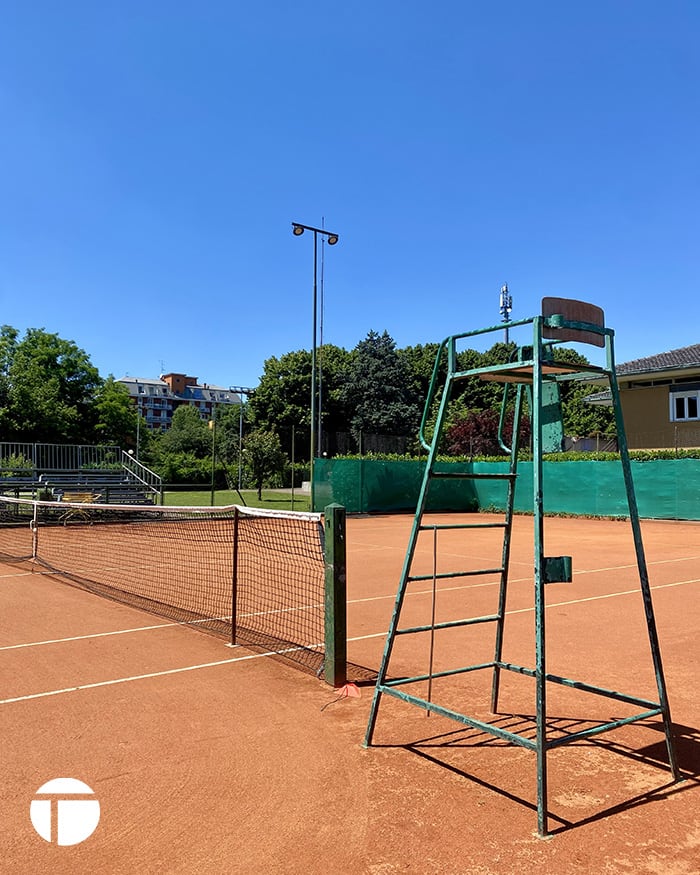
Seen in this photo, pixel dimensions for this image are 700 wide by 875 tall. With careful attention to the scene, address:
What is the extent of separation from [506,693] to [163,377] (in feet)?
552

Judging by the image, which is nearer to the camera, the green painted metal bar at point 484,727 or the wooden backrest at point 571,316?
the green painted metal bar at point 484,727

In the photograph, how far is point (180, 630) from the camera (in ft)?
24.6

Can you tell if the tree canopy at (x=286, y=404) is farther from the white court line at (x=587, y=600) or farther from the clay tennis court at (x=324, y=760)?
the clay tennis court at (x=324, y=760)

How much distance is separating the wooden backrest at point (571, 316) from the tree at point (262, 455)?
3550 centimetres

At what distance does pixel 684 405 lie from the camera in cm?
3375

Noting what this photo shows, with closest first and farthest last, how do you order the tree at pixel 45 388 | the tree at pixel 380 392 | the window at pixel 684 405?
the window at pixel 684 405, the tree at pixel 45 388, the tree at pixel 380 392

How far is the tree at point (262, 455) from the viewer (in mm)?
39406

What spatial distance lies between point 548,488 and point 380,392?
109 ft

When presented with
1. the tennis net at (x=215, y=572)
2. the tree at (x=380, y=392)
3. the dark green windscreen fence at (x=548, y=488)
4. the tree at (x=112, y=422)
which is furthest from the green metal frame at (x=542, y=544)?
the tree at (x=380, y=392)

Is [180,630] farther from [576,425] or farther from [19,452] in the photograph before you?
[576,425]

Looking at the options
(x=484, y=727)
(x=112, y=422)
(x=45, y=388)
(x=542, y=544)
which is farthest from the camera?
(x=112, y=422)

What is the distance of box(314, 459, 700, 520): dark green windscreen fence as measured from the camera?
85.8ft

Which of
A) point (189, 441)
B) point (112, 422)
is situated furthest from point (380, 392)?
point (189, 441)

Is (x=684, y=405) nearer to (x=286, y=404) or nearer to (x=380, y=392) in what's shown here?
(x=380, y=392)
